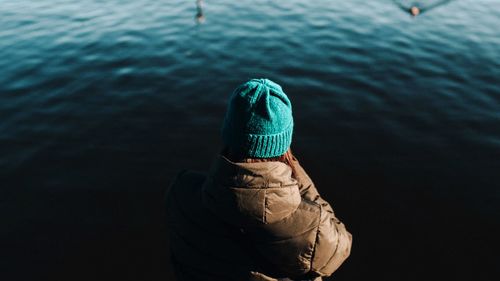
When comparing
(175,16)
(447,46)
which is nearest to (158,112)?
(175,16)

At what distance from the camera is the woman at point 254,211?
1.65m

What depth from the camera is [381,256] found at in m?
4.25

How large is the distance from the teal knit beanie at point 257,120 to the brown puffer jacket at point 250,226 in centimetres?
13

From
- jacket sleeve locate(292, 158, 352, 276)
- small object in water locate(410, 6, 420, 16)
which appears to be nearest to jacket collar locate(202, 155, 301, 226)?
jacket sleeve locate(292, 158, 352, 276)

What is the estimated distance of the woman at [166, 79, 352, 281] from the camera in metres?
1.65

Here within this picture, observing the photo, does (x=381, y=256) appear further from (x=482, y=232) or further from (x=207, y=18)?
(x=207, y=18)

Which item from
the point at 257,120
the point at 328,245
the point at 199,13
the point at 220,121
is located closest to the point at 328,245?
the point at 328,245

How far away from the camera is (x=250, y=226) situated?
1685 millimetres

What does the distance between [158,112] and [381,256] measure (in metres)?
4.76

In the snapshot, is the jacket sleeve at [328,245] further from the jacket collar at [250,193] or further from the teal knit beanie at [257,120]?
the teal knit beanie at [257,120]

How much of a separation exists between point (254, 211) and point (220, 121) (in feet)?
16.4

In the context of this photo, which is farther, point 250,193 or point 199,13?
point 199,13

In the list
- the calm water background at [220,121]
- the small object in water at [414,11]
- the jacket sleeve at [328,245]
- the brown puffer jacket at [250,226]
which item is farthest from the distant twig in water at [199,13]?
the jacket sleeve at [328,245]

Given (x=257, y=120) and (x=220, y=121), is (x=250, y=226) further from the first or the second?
(x=220, y=121)
